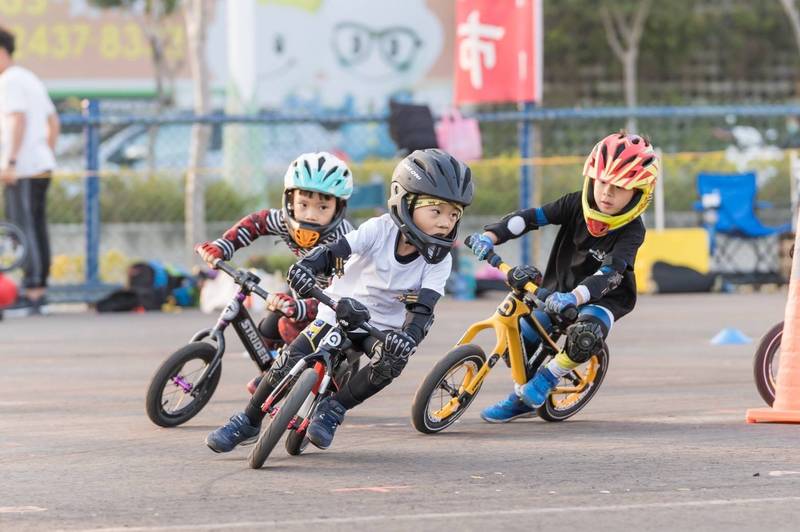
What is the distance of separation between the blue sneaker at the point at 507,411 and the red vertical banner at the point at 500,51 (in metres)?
11.6

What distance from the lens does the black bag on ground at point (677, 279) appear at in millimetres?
20172

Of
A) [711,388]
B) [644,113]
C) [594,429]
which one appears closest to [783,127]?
[644,113]

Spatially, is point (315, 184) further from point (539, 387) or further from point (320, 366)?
point (539, 387)

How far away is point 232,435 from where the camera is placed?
7867 millimetres

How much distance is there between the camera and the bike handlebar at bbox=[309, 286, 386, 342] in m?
7.61

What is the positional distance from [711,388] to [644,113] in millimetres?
9491

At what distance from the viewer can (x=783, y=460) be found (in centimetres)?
782

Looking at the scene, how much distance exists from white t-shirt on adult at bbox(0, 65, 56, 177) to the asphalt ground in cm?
515

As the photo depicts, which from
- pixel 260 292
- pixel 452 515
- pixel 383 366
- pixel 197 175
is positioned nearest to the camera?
pixel 452 515

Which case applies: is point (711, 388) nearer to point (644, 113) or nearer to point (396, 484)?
point (396, 484)

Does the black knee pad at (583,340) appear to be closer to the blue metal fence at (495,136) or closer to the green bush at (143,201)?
the blue metal fence at (495,136)

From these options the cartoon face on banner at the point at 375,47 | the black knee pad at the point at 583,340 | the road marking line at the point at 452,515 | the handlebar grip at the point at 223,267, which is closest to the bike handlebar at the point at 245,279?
the handlebar grip at the point at 223,267

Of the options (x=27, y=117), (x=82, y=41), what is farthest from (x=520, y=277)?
(x=82, y=41)

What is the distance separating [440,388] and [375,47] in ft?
133
